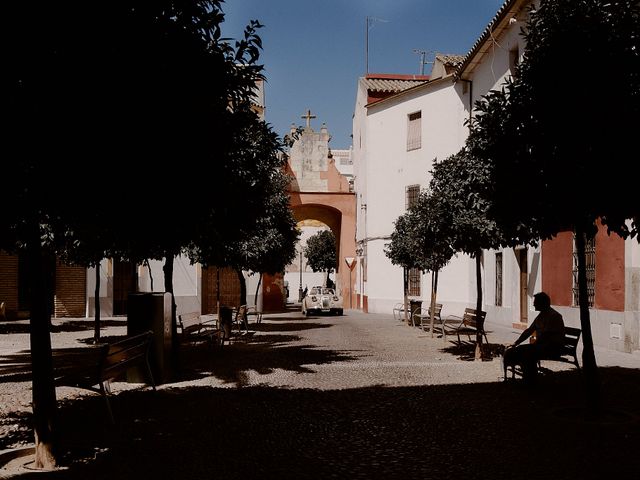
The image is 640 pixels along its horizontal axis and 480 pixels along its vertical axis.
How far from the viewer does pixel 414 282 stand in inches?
1182

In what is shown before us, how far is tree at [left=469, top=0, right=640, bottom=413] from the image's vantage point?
277 inches

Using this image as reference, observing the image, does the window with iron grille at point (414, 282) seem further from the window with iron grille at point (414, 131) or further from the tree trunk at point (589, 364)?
the tree trunk at point (589, 364)

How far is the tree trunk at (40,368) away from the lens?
523 centimetres

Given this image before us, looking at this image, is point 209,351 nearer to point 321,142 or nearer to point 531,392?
point 531,392

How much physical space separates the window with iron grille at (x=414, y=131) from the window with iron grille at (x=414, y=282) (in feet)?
19.4

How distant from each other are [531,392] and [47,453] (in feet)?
20.2

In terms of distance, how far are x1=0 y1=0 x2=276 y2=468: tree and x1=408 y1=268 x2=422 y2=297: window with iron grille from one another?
79.9 ft

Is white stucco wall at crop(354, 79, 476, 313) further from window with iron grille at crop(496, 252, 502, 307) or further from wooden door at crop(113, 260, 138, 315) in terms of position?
wooden door at crop(113, 260, 138, 315)

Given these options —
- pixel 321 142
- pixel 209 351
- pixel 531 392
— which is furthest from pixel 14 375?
pixel 321 142

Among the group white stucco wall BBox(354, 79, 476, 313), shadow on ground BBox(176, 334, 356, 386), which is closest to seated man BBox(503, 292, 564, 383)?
shadow on ground BBox(176, 334, 356, 386)

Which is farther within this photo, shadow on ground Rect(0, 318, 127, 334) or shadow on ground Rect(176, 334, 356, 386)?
shadow on ground Rect(0, 318, 127, 334)

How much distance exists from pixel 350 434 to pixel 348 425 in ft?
1.35

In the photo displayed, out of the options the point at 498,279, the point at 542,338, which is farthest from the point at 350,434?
the point at 498,279

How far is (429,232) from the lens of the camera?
1378cm
